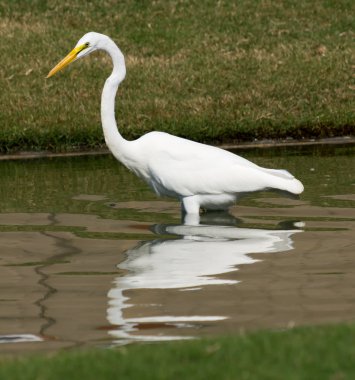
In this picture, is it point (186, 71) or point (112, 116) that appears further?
point (186, 71)

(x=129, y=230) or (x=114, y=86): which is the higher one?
(x=114, y=86)

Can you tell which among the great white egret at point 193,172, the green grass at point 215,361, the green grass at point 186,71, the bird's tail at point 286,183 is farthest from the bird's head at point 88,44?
the green grass at point 215,361

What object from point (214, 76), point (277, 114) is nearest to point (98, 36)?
point (277, 114)

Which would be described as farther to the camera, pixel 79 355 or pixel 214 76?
pixel 214 76

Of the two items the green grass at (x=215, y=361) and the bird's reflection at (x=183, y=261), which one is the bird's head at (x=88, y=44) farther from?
the green grass at (x=215, y=361)

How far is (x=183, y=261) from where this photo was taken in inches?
369

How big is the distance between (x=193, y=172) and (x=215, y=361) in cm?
579

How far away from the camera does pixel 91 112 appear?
17.0 m

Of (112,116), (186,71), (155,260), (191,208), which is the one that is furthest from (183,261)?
(186,71)

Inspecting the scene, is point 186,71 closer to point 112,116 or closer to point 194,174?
point 112,116

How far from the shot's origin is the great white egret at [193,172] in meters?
11.4

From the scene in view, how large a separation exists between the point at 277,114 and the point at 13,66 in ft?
13.4

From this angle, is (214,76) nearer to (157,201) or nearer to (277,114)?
(277,114)

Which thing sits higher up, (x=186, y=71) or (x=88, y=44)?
(x=88, y=44)
